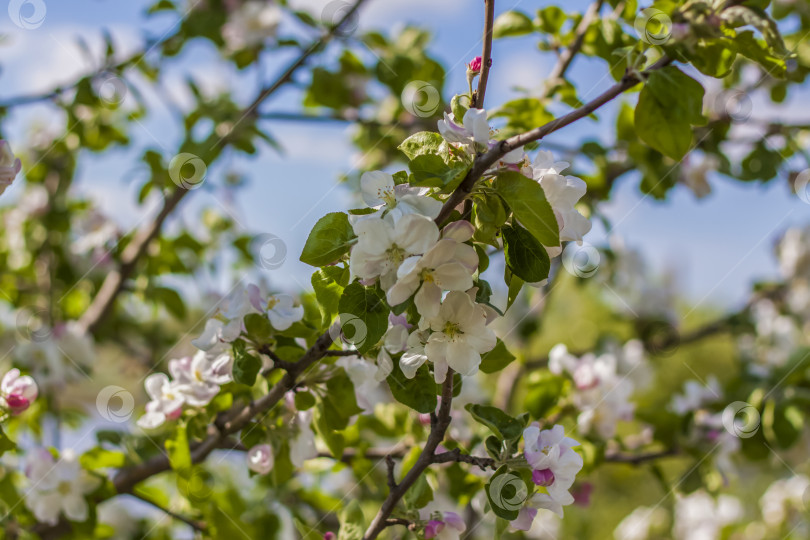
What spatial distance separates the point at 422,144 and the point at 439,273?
0.13m

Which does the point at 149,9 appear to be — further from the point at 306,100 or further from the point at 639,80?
the point at 639,80

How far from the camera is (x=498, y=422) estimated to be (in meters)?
0.70

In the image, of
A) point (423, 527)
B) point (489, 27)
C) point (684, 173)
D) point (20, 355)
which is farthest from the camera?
point (684, 173)

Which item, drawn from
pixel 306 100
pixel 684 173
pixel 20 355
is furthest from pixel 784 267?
pixel 20 355

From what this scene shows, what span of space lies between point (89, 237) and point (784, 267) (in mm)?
2010

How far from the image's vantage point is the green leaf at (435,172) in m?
0.58

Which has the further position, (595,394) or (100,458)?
(595,394)

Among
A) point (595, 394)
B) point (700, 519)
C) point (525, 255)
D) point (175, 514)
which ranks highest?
point (525, 255)

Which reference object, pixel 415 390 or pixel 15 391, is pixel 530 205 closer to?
pixel 415 390

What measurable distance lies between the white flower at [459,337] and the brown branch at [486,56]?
0.58 ft

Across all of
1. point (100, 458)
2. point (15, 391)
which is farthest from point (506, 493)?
point (100, 458)

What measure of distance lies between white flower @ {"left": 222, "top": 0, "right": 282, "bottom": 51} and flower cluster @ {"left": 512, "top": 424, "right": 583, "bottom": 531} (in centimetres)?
Result: 127

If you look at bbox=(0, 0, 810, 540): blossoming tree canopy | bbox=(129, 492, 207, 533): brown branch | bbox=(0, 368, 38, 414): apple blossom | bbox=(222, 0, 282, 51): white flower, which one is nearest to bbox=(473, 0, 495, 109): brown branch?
bbox=(0, 0, 810, 540): blossoming tree canopy

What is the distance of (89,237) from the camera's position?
68.6 inches
